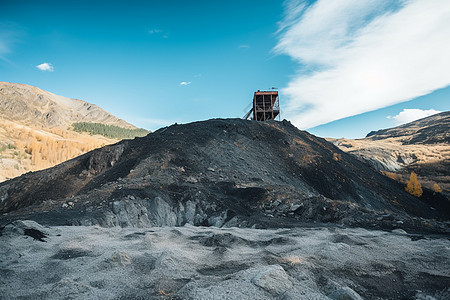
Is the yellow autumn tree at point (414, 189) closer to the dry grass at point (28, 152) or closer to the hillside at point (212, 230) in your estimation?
the hillside at point (212, 230)

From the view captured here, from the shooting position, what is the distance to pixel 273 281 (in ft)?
9.28

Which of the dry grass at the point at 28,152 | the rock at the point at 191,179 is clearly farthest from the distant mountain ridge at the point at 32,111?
the rock at the point at 191,179

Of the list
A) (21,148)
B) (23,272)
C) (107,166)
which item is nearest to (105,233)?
(23,272)

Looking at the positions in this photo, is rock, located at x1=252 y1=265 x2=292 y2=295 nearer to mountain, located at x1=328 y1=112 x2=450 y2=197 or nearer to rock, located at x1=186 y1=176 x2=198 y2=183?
rock, located at x1=186 y1=176 x2=198 y2=183

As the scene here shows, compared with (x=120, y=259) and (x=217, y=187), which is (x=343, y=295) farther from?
(x=217, y=187)

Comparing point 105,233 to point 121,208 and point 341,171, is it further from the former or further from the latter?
point 341,171

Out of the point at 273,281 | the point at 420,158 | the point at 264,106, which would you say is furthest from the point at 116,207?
the point at 420,158

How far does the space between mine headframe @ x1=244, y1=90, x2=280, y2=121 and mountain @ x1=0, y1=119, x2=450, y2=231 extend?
5.28 meters

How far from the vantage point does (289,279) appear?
3.03m

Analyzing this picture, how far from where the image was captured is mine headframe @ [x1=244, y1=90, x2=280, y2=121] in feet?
103

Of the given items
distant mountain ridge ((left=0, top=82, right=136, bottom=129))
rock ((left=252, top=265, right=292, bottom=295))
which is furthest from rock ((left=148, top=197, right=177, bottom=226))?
distant mountain ridge ((left=0, top=82, right=136, bottom=129))

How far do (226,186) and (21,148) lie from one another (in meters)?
39.9

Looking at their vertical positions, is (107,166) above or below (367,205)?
above

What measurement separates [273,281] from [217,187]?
9406 mm
